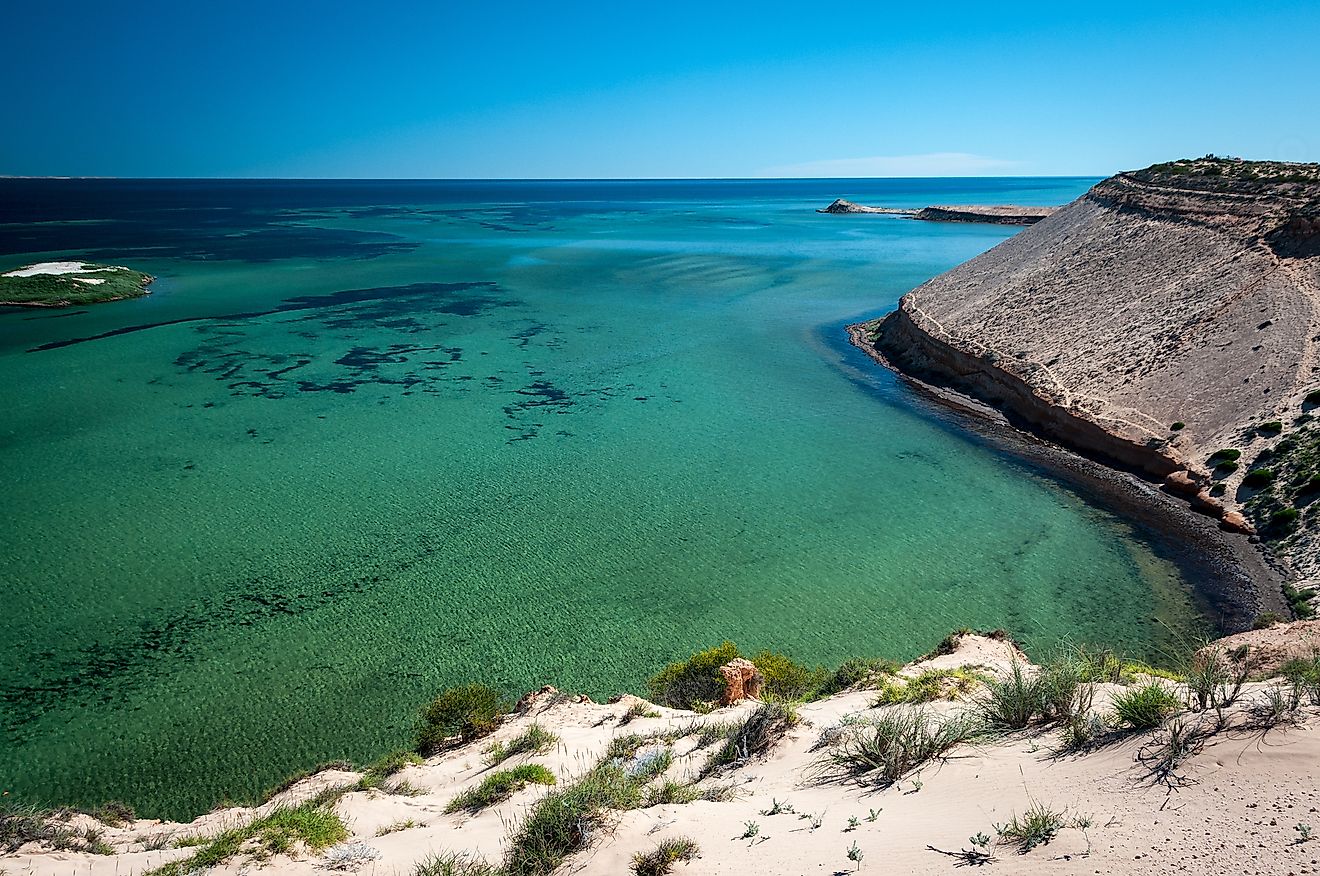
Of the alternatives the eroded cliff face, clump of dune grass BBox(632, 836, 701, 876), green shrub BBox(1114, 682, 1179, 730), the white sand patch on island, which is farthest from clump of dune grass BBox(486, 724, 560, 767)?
the white sand patch on island

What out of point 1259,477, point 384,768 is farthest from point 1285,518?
point 384,768

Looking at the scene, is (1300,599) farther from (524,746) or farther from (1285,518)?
(524,746)

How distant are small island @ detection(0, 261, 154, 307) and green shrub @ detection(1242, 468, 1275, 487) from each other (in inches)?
2370

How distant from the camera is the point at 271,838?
7.66m

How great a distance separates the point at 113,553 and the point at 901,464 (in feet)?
70.0

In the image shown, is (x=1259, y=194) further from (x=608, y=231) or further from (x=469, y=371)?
(x=608, y=231)

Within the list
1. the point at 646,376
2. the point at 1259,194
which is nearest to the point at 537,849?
the point at 646,376

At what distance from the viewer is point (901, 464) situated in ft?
75.9

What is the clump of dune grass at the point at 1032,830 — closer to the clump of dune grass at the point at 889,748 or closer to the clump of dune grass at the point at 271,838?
the clump of dune grass at the point at 889,748

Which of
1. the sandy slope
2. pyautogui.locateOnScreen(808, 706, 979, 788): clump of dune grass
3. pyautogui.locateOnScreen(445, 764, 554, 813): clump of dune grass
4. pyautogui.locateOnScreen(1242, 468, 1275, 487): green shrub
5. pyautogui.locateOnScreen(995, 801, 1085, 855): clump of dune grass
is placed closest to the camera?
the sandy slope

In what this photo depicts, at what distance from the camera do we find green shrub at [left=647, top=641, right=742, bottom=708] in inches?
468

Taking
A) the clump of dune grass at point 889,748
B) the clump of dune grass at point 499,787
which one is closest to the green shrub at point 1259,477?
the clump of dune grass at point 889,748

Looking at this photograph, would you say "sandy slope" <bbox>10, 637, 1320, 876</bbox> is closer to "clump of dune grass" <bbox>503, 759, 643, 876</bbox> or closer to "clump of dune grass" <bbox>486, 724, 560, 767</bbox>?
"clump of dune grass" <bbox>503, 759, 643, 876</bbox>

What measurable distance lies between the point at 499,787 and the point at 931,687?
237 inches
